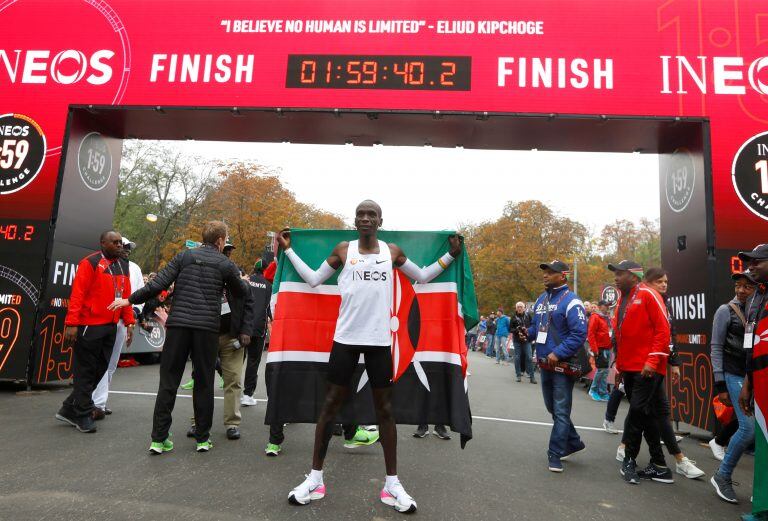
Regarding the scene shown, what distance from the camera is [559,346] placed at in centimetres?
499

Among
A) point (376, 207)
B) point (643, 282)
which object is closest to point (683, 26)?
point (643, 282)

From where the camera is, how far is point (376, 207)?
3818mm

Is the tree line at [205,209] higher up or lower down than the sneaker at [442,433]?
higher up

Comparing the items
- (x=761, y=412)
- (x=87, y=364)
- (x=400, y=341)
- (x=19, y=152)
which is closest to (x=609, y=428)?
(x=761, y=412)

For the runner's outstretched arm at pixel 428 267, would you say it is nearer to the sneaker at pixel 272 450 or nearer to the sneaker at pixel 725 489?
the sneaker at pixel 272 450

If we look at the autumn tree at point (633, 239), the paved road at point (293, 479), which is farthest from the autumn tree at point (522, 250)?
the paved road at point (293, 479)

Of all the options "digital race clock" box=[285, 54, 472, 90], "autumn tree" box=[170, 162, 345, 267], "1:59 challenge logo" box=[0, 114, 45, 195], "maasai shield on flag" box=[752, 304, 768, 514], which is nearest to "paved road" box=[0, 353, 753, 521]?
"maasai shield on flag" box=[752, 304, 768, 514]

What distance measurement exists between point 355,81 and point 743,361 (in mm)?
6114

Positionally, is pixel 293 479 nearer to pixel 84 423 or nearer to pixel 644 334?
pixel 84 423

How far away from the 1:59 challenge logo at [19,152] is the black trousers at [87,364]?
13.0 feet

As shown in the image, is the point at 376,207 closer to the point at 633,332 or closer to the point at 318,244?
the point at 318,244

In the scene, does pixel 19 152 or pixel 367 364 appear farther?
pixel 19 152

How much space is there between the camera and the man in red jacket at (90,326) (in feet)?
17.4

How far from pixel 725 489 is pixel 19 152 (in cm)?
1017
